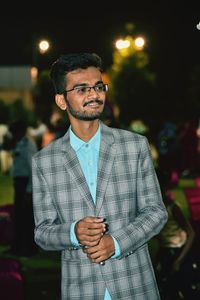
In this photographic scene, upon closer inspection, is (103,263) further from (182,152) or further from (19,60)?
(19,60)

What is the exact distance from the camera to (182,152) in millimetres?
21188

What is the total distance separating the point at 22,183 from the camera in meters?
10.9

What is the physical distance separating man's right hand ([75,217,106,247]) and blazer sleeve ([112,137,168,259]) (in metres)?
0.12

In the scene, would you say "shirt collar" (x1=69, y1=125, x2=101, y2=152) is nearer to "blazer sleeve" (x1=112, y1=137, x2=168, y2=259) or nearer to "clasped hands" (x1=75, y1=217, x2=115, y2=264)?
"blazer sleeve" (x1=112, y1=137, x2=168, y2=259)

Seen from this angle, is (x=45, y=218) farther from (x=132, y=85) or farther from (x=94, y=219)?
(x=132, y=85)

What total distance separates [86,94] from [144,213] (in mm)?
591

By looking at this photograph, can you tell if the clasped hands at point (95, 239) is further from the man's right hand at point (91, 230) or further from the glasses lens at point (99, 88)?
the glasses lens at point (99, 88)

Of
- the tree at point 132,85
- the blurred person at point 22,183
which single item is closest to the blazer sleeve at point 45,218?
the blurred person at point 22,183

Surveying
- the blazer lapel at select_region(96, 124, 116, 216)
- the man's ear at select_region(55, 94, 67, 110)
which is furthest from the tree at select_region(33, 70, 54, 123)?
the blazer lapel at select_region(96, 124, 116, 216)

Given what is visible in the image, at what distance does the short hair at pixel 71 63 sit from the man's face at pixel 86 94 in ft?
0.07

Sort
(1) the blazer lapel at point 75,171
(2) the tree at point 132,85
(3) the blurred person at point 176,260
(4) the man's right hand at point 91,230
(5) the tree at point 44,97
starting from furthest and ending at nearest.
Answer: (2) the tree at point 132,85 → (5) the tree at point 44,97 → (3) the blurred person at point 176,260 → (1) the blazer lapel at point 75,171 → (4) the man's right hand at point 91,230

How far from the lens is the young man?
9.85 feet

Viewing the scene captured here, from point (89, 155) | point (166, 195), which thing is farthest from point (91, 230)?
point (166, 195)

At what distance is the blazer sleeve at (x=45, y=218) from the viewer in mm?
3006
